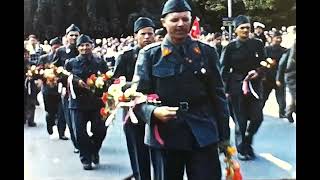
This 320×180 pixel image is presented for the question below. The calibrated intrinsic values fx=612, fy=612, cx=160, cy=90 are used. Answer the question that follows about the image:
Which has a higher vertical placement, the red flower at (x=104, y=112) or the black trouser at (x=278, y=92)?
the black trouser at (x=278, y=92)

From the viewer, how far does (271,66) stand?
14.7 feet

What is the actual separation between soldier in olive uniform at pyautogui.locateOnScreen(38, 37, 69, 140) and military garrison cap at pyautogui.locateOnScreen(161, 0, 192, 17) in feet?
2.60

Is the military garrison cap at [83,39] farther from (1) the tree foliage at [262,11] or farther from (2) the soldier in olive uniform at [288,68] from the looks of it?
(2) the soldier in olive uniform at [288,68]

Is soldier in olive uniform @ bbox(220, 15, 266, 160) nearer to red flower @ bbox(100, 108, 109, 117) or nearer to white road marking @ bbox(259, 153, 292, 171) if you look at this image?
white road marking @ bbox(259, 153, 292, 171)

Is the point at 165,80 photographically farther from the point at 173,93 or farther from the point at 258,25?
the point at 258,25

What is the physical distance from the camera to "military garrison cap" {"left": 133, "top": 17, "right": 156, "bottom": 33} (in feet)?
14.3

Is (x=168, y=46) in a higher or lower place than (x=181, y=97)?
higher

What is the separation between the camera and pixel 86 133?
4.45 metres

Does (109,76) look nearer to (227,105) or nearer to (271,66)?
(227,105)

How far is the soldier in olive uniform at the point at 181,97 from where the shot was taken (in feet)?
14.1

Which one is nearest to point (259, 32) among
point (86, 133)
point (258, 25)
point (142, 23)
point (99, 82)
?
point (258, 25)

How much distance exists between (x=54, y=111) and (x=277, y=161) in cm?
167

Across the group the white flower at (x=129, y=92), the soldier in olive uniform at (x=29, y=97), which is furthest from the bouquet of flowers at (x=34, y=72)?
the white flower at (x=129, y=92)

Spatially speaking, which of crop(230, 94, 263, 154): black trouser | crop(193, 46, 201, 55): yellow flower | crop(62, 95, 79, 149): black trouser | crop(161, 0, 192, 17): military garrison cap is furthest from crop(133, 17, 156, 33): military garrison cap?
crop(230, 94, 263, 154): black trouser
